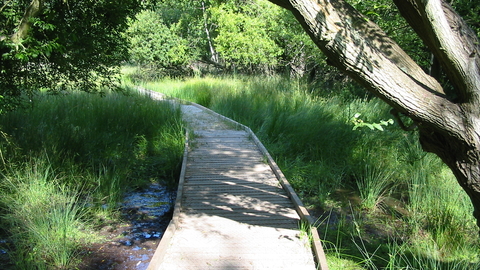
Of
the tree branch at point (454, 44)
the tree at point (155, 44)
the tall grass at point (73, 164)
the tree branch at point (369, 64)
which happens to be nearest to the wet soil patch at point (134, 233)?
the tall grass at point (73, 164)

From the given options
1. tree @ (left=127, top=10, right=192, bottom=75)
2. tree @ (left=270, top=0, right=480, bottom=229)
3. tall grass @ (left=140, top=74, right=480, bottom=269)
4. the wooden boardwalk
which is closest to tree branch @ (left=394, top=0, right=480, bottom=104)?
tree @ (left=270, top=0, right=480, bottom=229)

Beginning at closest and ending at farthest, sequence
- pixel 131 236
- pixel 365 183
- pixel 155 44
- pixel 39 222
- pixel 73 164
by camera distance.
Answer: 1. pixel 39 222
2. pixel 131 236
3. pixel 73 164
4. pixel 365 183
5. pixel 155 44

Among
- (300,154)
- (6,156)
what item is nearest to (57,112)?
(6,156)

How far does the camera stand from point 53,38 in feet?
15.4

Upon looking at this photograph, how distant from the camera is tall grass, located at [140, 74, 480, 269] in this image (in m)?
4.61

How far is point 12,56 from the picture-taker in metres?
3.93

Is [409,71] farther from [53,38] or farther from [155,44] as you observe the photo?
[155,44]

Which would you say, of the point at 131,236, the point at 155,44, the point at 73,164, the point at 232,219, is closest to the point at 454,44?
the point at 232,219

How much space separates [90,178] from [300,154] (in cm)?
366

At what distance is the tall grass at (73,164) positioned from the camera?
4395mm

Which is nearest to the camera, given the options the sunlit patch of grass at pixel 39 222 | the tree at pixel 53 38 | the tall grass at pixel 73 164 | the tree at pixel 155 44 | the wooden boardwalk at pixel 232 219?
the wooden boardwalk at pixel 232 219

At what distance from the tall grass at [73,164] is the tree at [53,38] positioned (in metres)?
0.66

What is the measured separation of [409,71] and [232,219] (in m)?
2.64

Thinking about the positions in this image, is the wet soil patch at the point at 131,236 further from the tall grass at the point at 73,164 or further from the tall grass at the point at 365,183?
the tall grass at the point at 365,183
